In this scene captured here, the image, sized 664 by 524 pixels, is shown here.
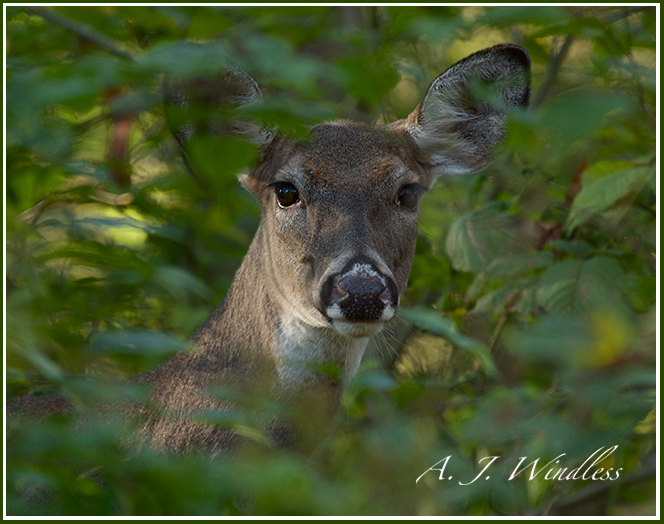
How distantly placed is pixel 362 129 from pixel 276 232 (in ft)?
2.44

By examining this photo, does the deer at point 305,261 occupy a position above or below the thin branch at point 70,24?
below

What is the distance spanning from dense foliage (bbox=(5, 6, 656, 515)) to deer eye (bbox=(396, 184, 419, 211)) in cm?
43

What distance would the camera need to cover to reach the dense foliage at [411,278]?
1.51m

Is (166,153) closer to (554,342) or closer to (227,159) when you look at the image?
(227,159)

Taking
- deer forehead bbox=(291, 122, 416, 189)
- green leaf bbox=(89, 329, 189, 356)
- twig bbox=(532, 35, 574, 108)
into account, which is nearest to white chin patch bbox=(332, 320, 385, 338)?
deer forehead bbox=(291, 122, 416, 189)

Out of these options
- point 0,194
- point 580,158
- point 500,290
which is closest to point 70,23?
point 0,194

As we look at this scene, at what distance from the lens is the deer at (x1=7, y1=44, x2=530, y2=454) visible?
3.20 m

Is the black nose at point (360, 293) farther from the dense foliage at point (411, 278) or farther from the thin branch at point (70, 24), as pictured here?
the thin branch at point (70, 24)

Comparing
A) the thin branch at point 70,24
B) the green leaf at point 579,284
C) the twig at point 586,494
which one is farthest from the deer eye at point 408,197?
the twig at point 586,494

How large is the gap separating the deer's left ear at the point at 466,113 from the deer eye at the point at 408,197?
40cm

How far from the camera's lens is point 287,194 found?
3.54 metres

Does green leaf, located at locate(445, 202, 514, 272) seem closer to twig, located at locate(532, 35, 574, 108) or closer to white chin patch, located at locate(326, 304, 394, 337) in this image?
white chin patch, located at locate(326, 304, 394, 337)

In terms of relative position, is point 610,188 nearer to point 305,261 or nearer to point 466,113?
point 466,113

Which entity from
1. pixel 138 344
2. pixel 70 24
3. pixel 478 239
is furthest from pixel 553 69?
pixel 138 344
